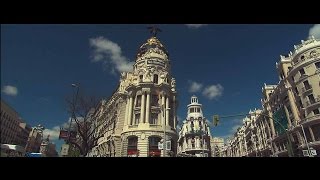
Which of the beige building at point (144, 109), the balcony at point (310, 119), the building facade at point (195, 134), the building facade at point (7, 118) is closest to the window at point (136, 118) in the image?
the beige building at point (144, 109)

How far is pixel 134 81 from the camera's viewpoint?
44.8 meters

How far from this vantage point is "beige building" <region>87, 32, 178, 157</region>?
38281 mm

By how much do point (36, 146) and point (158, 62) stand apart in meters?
57.5

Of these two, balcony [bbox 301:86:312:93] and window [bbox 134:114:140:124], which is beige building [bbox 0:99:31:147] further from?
balcony [bbox 301:86:312:93]

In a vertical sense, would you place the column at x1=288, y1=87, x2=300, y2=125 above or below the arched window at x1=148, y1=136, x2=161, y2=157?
above

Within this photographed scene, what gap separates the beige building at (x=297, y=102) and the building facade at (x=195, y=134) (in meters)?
29.4

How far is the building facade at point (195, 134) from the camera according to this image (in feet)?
259

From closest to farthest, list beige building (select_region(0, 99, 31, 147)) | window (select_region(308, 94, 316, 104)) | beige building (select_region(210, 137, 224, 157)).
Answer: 1. beige building (select_region(0, 99, 31, 147))
2. window (select_region(308, 94, 316, 104))
3. beige building (select_region(210, 137, 224, 157))

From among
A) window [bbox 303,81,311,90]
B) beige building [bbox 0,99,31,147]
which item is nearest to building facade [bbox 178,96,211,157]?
window [bbox 303,81,311,90]

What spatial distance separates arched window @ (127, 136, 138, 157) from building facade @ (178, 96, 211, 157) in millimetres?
42161

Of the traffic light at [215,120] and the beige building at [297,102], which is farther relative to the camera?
Result: the beige building at [297,102]

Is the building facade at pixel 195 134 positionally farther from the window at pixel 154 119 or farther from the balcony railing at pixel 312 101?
the balcony railing at pixel 312 101
